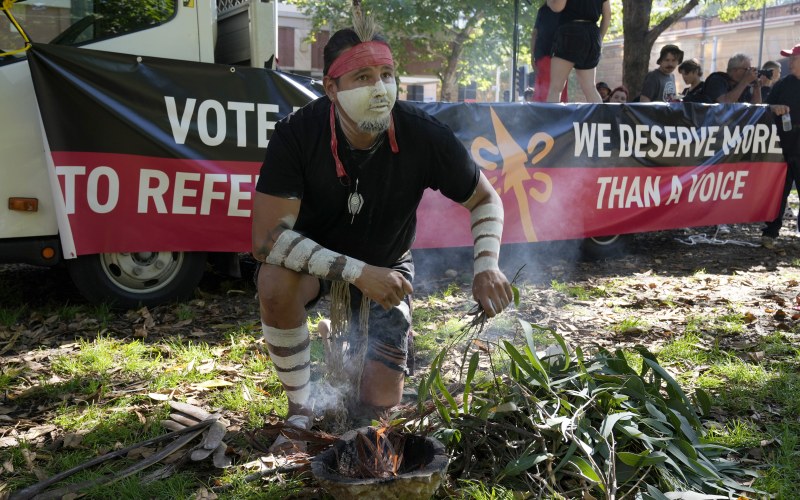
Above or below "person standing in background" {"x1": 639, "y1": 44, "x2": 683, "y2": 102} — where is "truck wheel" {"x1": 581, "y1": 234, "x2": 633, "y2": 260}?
below

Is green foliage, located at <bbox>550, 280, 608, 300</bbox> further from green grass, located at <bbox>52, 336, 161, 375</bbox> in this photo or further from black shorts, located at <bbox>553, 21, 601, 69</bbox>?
green grass, located at <bbox>52, 336, 161, 375</bbox>

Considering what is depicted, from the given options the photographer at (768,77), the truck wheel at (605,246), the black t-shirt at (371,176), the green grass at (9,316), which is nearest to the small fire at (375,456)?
the black t-shirt at (371,176)

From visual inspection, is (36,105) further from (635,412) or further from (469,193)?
(635,412)

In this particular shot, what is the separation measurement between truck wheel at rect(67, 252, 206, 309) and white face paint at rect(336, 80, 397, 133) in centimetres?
254

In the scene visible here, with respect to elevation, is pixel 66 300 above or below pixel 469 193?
below

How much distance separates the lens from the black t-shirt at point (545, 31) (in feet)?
22.6

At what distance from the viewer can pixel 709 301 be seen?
5215 millimetres

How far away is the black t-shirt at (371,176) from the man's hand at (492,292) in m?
0.49

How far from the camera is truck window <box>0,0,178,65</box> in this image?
14.9ft

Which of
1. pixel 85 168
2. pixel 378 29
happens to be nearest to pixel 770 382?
pixel 378 29

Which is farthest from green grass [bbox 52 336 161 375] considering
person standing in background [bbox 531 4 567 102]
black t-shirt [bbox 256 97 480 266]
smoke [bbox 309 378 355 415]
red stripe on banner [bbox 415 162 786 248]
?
person standing in background [bbox 531 4 567 102]

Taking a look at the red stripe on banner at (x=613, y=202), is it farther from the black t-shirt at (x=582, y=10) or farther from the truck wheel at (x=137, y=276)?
the truck wheel at (x=137, y=276)

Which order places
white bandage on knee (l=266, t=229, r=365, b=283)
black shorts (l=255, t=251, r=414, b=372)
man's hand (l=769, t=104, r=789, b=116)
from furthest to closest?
man's hand (l=769, t=104, r=789, b=116)
black shorts (l=255, t=251, r=414, b=372)
white bandage on knee (l=266, t=229, r=365, b=283)

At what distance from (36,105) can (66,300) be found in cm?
141
